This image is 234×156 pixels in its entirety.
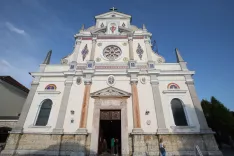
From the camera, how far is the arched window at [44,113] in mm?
12658

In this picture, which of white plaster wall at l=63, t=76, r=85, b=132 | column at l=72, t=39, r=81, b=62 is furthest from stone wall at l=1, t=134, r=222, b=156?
column at l=72, t=39, r=81, b=62

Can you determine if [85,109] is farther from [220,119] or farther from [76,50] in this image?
[220,119]

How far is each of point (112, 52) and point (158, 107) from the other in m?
8.59

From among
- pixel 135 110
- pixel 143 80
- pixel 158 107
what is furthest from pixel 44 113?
pixel 158 107

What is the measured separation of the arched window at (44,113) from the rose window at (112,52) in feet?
26.9

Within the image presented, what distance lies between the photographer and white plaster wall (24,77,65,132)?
12.1m

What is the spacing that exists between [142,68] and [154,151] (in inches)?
323

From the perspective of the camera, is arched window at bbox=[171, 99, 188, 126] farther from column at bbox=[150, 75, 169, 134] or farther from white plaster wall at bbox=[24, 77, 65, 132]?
white plaster wall at bbox=[24, 77, 65, 132]

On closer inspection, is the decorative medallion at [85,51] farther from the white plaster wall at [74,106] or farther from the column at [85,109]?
the column at [85,109]

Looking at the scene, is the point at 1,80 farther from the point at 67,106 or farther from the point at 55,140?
the point at 55,140

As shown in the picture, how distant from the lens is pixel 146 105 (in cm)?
1289

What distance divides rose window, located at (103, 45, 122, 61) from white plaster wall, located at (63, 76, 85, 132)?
4.78 m

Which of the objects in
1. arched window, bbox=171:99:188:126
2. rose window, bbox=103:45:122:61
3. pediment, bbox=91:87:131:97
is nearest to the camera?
arched window, bbox=171:99:188:126

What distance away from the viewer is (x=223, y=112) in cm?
1855
